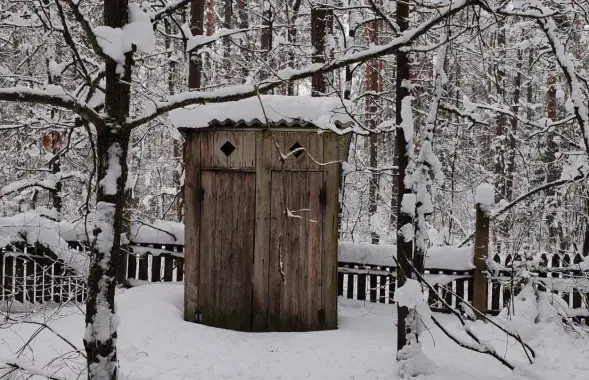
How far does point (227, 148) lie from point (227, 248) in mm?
1372

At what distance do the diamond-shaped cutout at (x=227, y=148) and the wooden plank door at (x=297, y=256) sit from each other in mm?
670

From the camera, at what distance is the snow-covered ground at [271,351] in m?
5.38

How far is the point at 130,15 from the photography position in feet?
10.3

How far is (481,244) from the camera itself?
7.93 meters

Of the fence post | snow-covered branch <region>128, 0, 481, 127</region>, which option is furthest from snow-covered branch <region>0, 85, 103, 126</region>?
the fence post

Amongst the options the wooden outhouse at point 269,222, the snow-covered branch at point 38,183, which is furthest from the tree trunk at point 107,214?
the snow-covered branch at point 38,183

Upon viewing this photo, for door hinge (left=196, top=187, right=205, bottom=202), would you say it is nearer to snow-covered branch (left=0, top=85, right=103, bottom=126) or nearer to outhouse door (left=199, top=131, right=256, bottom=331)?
outhouse door (left=199, top=131, right=256, bottom=331)

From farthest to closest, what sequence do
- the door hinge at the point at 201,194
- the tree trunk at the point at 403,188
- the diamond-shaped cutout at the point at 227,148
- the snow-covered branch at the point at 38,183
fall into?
1. the snow-covered branch at the point at 38,183
2. the door hinge at the point at 201,194
3. the diamond-shaped cutout at the point at 227,148
4. the tree trunk at the point at 403,188

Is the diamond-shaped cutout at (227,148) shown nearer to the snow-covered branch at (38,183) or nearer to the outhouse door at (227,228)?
the outhouse door at (227,228)

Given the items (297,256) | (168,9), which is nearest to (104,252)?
(168,9)

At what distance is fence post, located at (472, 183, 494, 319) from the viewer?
25.5 ft

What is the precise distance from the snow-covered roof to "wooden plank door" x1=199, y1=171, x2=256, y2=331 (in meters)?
0.72

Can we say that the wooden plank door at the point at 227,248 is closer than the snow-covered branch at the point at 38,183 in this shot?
Yes

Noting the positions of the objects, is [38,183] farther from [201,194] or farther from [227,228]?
[227,228]
